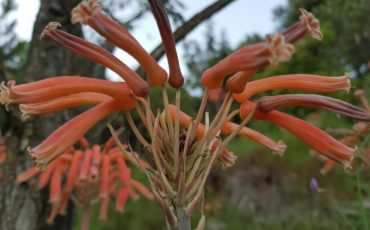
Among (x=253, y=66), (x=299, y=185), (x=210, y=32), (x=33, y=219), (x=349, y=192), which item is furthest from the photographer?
(x=210, y=32)

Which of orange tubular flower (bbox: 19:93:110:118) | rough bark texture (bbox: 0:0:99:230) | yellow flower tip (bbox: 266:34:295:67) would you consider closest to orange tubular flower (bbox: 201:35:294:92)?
yellow flower tip (bbox: 266:34:295:67)

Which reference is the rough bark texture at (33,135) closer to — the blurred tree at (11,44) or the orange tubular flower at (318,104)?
the orange tubular flower at (318,104)

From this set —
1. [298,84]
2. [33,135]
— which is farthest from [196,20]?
[298,84]

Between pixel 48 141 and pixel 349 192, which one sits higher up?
pixel 48 141

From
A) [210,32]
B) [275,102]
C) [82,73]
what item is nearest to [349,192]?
[82,73]

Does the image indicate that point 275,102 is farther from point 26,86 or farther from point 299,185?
point 299,185

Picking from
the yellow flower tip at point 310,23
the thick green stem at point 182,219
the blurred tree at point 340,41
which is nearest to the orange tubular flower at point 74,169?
the thick green stem at point 182,219

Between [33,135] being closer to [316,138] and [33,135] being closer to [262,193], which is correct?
→ [316,138]
